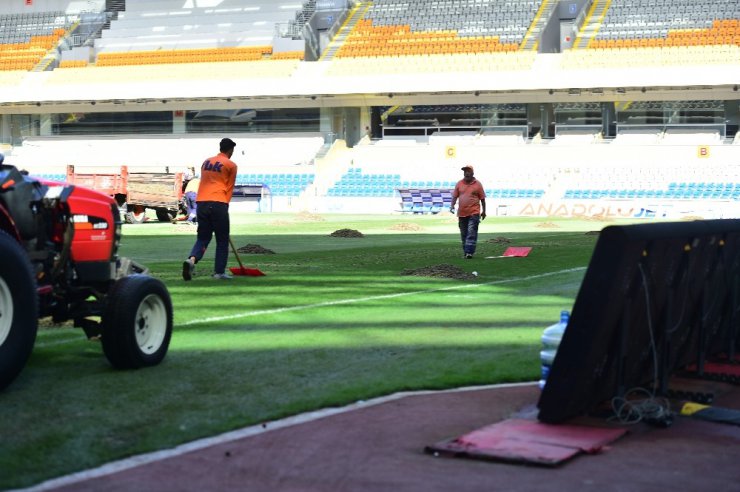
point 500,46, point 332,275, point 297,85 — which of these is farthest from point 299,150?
point 332,275

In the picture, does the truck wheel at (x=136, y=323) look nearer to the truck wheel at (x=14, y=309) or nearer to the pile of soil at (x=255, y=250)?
the truck wheel at (x=14, y=309)

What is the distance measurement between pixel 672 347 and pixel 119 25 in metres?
57.2

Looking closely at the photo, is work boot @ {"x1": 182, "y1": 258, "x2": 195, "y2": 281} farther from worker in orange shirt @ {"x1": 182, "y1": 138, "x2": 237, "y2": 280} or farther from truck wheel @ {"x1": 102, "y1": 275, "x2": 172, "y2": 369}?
truck wheel @ {"x1": 102, "y1": 275, "x2": 172, "y2": 369}

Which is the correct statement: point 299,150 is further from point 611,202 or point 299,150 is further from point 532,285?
point 532,285

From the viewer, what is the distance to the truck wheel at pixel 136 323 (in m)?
8.54

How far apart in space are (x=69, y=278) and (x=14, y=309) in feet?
4.71

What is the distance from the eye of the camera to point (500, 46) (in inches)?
2096

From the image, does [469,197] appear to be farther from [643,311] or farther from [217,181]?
[643,311]

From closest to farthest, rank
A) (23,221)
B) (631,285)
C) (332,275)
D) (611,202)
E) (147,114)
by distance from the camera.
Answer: (631,285) < (23,221) < (332,275) < (611,202) < (147,114)


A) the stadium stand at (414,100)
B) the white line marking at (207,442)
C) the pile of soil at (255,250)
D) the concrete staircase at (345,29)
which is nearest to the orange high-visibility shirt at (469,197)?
the pile of soil at (255,250)

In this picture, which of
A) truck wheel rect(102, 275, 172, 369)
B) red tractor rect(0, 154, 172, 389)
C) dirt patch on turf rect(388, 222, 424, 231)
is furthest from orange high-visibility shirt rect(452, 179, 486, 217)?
truck wheel rect(102, 275, 172, 369)

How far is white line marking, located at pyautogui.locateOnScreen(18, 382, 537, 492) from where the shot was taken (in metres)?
5.81

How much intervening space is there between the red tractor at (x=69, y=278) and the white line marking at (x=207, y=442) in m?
1.68

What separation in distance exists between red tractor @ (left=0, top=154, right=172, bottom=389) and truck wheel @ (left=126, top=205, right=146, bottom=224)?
2941 cm
